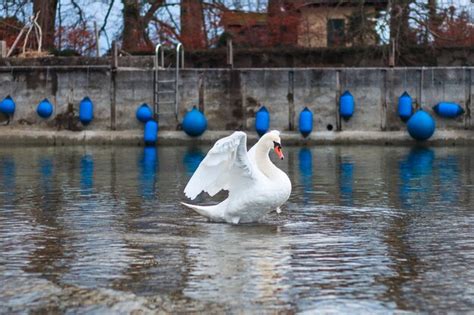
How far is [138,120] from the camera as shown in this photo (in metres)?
32.0

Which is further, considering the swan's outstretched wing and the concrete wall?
the concrete wall

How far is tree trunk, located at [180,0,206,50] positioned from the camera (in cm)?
4409

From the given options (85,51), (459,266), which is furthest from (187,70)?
(459,266)

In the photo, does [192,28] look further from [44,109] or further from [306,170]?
[306,170]

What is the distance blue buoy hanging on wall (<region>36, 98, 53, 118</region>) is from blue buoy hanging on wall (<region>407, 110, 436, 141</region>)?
10932 mm

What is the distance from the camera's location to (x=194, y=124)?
30.9 meters

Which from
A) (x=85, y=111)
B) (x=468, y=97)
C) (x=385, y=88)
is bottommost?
(x=85, y=111)

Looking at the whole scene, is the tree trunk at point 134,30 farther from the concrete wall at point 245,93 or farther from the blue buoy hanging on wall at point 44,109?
the blue buoy hanging on wall at point 44,109

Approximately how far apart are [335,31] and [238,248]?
116 feet

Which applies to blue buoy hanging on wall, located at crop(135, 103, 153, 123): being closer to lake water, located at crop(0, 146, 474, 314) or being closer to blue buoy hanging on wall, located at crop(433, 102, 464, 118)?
blue buoy hanging on wall, located at crop(433, 102, 464, 118)

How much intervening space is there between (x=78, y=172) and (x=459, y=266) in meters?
12.6

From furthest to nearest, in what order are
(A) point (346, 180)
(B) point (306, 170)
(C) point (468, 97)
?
(C) point (468, 97) < (B) point (306, 170) < (A) point (346, 180)

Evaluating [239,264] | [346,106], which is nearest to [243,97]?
[346,106]

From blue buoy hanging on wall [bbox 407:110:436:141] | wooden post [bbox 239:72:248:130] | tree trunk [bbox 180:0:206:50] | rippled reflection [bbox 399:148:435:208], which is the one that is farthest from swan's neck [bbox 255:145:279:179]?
tree trunk [bbox 180:0:206:50]
